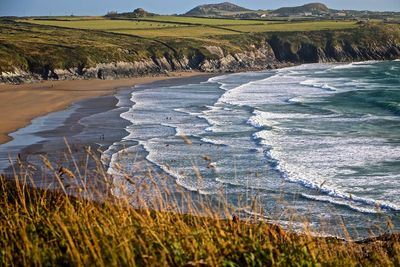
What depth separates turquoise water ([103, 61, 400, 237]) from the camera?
17.7 m

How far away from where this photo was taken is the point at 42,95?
5494 centimetres

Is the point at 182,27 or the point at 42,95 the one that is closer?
the point at 42,95

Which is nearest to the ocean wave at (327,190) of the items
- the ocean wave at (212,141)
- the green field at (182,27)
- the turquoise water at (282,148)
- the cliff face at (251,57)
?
the turquoise water at (282,148)

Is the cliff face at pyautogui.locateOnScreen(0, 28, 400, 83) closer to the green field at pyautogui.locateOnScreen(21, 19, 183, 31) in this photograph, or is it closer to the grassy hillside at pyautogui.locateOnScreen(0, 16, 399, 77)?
the grassy hillside at pyautogui.locateOnScreen(0, 16, 399, 77)

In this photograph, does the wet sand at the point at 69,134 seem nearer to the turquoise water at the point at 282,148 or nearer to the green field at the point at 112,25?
the turquoise water at the point at 282,148

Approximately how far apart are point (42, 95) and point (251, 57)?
48.6m

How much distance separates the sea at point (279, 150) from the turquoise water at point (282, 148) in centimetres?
5

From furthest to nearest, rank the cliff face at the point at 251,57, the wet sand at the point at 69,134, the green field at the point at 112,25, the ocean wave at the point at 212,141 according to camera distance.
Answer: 1. the green field at the point at 112,25
2. the cliff face at the point at 251,57
3. the ocean wave at the point at 212,141
4. the wet sand at the point at 69,134

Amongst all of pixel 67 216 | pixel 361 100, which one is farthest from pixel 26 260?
pixel 361 100

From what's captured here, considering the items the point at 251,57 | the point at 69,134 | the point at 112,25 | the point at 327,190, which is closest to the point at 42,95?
the point at 69,134

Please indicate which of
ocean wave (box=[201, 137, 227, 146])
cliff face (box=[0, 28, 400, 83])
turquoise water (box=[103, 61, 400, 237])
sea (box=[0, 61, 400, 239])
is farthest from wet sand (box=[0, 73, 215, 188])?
cliff face (box=[0, 28, 400, 83])

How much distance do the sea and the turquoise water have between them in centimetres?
5

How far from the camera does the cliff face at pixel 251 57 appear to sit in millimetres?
74094

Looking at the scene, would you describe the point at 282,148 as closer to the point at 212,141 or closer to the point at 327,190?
the point at 212,141
